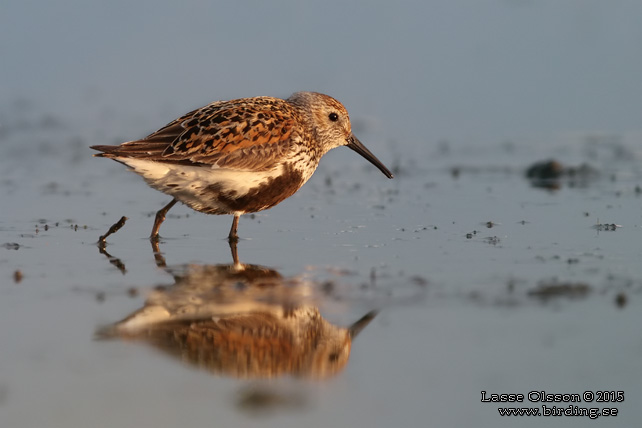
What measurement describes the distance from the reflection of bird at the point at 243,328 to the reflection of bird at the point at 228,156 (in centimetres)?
157

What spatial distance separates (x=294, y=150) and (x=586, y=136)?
372 inches

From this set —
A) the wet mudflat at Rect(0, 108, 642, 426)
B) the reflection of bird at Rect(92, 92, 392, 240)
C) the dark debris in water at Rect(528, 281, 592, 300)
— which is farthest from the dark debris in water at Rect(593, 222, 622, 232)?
the reflection of bird at Rect(92, 92, 392, 240)

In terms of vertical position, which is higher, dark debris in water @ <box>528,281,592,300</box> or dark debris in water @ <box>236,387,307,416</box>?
dark debris in water @ <box>528,281,592,300</box>

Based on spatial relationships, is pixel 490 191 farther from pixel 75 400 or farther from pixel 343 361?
pixel 75 400

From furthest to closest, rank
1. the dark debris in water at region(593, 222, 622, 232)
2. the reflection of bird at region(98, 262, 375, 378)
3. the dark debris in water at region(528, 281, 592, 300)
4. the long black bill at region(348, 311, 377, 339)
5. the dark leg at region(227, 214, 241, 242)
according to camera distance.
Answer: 1. the dark debris in water at region(593, 222, 622, 232)
2. the dark leg at region(227, 214, 241, 242)
3. the dark debris in water at region(528, 281, 592, 300)
4. the long black bill at region(348, 311, 377, 339)
5. the reflection of bird at region(98, 262, 375, 378)

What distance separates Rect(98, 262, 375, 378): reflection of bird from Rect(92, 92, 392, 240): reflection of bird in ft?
5.15

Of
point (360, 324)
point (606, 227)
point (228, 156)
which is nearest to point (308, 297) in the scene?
point (360, 324)

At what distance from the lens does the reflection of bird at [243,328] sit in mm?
5992

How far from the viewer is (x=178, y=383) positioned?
18.2 feet

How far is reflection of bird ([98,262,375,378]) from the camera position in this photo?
236 inches

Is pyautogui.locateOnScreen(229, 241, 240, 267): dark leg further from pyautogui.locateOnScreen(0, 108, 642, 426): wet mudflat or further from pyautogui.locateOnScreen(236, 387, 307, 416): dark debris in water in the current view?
pyautogui.locateOnScreen(236, 387, 307, 416): dark debris in water

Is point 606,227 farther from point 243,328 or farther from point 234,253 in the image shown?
point 243,328

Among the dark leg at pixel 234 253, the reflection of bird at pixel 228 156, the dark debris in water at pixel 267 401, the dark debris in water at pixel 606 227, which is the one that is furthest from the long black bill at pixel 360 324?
the dark debris in water at pixel 606 227

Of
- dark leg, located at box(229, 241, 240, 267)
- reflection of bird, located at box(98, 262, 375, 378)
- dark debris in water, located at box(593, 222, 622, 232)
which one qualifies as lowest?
reflection of bird, located at box(98, 262, 375, 378)
